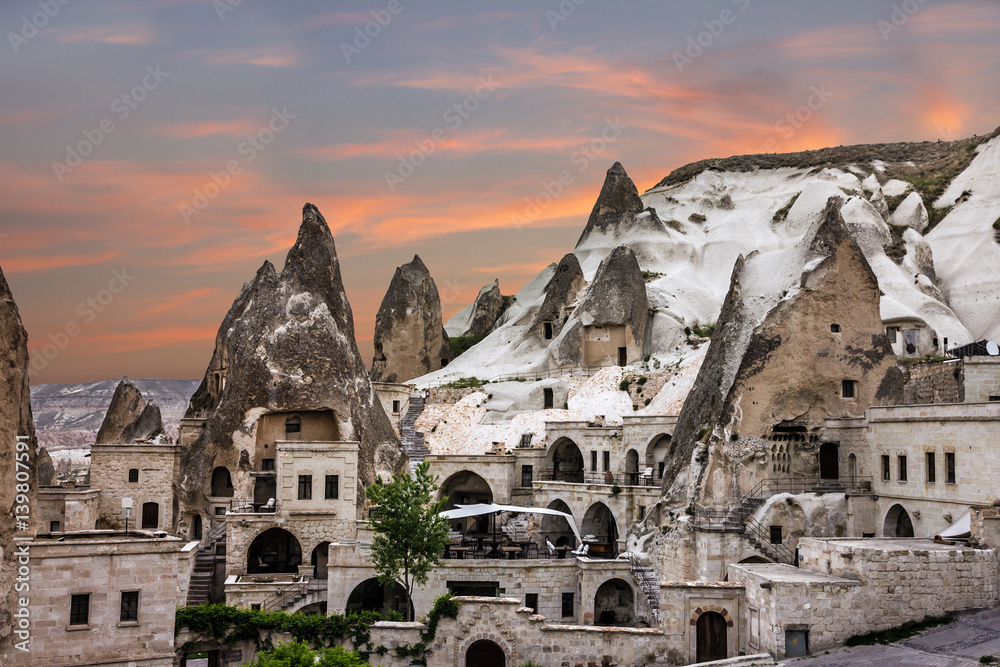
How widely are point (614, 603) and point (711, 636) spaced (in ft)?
35.9

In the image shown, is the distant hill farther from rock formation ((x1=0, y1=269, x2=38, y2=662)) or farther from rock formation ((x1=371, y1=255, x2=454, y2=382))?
rock formation ((x1=0, y1=269, x2=38, y2=662))

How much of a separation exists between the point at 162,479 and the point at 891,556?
38.8 m

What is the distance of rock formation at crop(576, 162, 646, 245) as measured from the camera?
94750 millimetres

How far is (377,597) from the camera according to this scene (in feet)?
149

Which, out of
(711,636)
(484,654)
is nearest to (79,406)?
(484,654)

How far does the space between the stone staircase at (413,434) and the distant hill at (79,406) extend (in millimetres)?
46700

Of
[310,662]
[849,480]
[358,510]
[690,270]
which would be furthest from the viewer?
[690,270]

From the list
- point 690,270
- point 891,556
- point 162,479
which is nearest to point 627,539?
point 891,556

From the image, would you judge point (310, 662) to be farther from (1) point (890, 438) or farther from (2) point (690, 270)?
(2) point (690, 270)

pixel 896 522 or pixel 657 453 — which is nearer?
pixel 896 522

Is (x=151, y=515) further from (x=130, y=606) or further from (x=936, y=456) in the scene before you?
(x=936, y=456)

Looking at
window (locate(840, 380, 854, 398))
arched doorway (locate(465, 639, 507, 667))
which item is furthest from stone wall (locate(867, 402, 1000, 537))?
arched doorway (locate(465, 639, 507, 667))

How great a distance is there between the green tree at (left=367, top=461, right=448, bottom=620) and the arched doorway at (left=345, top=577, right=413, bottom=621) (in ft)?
12.2

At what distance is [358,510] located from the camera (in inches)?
1944
